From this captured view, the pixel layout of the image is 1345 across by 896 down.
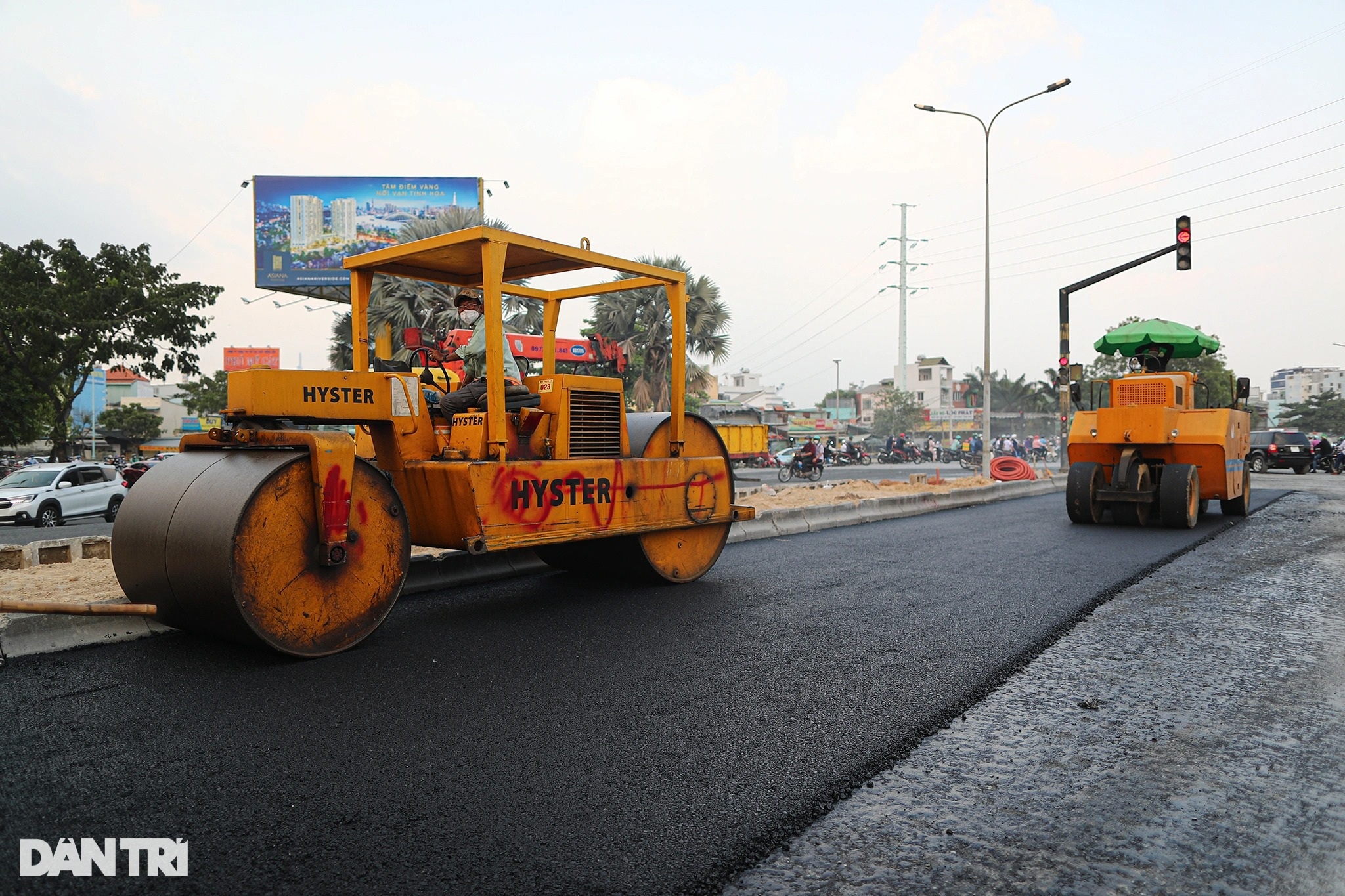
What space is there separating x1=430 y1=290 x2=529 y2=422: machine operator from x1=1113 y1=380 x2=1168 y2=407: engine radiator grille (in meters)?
9.38

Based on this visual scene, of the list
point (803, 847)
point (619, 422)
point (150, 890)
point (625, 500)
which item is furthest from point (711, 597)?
point (150, 890)

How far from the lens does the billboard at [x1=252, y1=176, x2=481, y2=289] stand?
109ft

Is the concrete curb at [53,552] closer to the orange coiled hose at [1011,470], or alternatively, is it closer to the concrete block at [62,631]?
the concrete block at [62,631]

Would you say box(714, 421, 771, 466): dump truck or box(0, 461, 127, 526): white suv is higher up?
box(714, 421, 771, 466): dump truck

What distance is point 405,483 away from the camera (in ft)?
18.4

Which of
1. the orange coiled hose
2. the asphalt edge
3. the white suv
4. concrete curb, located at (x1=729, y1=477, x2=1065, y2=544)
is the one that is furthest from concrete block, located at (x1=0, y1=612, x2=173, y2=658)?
the orange coiled hose

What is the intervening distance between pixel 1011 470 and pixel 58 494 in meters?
21.2

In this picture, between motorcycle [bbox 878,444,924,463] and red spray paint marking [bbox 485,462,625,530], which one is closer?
red spray paint marking [bbox 485,462,625,530]

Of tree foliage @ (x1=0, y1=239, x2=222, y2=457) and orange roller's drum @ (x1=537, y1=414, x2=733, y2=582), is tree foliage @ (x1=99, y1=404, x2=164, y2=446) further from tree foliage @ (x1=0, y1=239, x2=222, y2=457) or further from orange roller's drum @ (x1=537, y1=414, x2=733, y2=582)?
orange roller's drum @ (x1=537, y1=414, x2=733, y2=582)

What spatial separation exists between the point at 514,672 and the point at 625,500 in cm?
212

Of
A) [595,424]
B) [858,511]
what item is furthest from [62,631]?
[858,511]

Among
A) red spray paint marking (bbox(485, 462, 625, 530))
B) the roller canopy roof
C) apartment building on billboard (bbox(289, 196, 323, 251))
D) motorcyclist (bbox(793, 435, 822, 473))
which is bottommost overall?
motorcyclist (bbox(793, 435, 822, 473))

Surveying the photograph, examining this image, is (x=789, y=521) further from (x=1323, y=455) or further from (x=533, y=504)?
(x=1323, y=455)

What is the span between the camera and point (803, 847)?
8.98 ft
